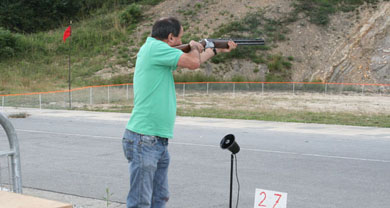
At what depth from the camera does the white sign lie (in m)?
4.85

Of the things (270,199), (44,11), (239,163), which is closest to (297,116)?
Answer: (239,163)

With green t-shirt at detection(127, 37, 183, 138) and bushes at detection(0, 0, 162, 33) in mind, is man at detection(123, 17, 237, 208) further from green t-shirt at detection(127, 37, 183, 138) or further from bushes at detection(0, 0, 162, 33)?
bushes at detection(0, 0, 162, 33)

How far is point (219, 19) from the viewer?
1833 inches

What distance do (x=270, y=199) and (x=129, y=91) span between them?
23683 mm

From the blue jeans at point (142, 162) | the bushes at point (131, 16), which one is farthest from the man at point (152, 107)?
the bushes at point (131, 16)

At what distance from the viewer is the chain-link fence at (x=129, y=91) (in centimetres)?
2353

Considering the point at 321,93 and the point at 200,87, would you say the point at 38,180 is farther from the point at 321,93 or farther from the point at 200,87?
the point at 321,93

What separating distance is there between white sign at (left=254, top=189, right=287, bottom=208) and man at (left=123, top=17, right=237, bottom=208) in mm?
1279

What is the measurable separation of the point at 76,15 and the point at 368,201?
55.1 m

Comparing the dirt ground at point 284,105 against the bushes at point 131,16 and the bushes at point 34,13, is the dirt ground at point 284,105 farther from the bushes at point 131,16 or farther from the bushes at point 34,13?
the bushes at point 34,13

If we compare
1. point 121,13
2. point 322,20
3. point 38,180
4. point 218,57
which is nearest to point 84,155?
point 38,180

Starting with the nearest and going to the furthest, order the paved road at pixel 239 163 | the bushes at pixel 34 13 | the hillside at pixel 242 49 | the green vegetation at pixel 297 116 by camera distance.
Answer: the paved road at pixel 239 163 → the green vegetation at pixel 297 116 → the hillside at pixel 242 49 → the bushes at pixel 34 13

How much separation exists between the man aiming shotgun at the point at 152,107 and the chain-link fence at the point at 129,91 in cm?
1972

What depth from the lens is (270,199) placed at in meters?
4.96
